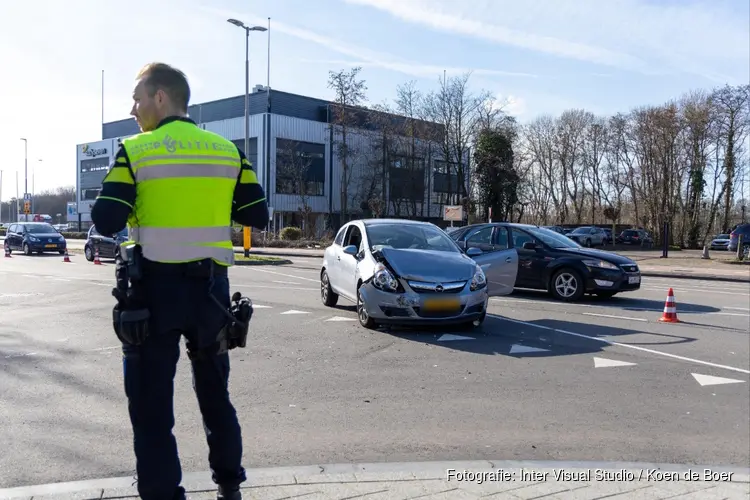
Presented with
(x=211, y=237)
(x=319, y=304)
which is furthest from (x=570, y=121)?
(x=211, y=237)

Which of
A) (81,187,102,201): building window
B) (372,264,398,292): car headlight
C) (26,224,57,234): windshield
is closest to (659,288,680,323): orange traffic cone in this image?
(372,264,398,292): car headlight

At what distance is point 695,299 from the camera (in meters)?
14.8

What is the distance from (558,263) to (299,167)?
4231 cm

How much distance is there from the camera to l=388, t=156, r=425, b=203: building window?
5662 cm

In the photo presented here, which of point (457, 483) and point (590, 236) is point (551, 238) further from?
point (590, 236)

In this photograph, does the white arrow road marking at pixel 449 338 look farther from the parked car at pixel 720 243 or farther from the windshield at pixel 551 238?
the parked car at pixel 720 243

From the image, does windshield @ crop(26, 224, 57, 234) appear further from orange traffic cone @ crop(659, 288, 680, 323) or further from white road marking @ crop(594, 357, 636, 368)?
white road marking @ crop(594, 357, 636, 368)

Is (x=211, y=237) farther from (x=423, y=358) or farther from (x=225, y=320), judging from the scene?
(x=423, y=358)

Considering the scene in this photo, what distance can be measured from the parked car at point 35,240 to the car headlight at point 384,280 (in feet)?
84.9

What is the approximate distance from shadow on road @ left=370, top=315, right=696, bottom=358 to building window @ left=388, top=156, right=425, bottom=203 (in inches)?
1839

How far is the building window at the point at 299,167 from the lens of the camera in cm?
5359

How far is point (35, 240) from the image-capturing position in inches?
1224

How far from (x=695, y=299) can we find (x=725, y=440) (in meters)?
10.5

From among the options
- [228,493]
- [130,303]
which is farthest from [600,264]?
[130,303]
